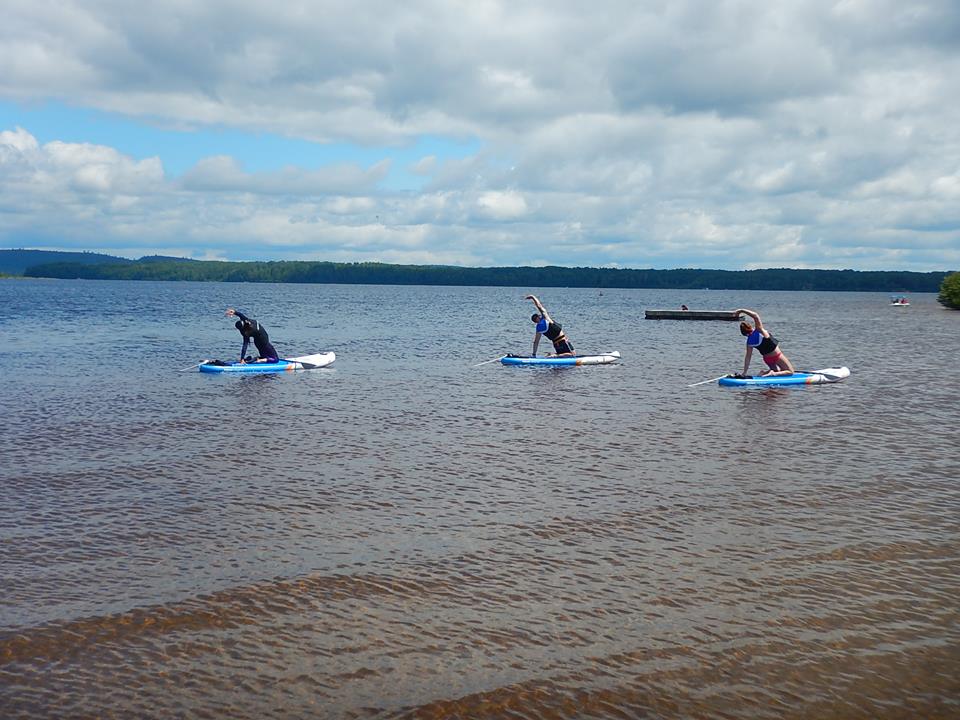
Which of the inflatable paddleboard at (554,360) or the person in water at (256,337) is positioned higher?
the person in water at (256,337)

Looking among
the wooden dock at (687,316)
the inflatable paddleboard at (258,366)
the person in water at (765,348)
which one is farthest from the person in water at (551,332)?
the wooden dock at (687,316)

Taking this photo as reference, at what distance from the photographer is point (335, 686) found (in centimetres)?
828

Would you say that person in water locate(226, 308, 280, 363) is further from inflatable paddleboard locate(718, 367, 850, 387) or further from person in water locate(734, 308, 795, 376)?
person in water locate(734, 308, 795, 376)

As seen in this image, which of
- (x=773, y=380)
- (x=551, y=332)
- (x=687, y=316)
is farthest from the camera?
(x=687, y=316)

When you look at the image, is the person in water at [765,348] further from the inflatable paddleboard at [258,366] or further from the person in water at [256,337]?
the person in water at [256,337]

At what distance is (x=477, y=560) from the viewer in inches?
462

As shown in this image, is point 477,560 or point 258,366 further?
point 258,366

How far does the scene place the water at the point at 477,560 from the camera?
8.34 metres


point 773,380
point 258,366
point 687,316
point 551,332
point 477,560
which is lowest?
point 477,560

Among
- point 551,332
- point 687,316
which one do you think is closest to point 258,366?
point 551,332

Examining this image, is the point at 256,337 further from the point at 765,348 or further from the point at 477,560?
the point at 477,560

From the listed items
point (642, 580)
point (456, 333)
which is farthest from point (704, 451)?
point (456, 333)

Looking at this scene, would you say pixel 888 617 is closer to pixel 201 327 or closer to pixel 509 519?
pixel 509 519

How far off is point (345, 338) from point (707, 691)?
51.4 metres
